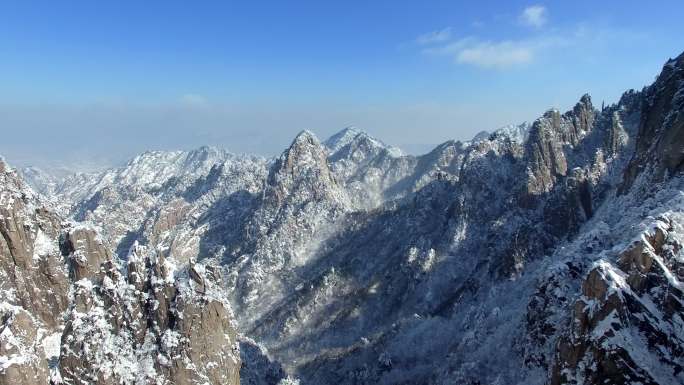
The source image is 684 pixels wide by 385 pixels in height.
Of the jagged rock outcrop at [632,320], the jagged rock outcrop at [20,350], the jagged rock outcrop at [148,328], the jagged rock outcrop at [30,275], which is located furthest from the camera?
the jagged rock outcrop at [148,328]

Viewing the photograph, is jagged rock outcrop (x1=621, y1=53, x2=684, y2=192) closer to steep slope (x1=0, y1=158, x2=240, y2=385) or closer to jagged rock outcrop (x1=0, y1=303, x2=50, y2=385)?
steep slope (x1=0, y1=158, x2=240, y2=385)

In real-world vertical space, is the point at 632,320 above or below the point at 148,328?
above

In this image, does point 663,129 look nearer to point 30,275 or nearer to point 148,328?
point 148,328

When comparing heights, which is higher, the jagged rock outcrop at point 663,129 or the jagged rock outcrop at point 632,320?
the jagged rock outcrop at point 663,129

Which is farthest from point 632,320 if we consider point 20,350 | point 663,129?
point 20,350

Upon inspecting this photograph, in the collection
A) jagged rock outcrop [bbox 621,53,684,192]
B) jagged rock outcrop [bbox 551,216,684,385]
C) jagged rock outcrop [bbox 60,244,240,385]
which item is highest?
jagged rock outcrop [bbox 621,53,684,192]

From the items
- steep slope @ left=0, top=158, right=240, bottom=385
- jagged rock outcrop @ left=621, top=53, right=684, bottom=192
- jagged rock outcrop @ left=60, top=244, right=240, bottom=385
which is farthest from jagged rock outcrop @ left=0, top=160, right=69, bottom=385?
jagged rock outcrop @ left=621, top=53, right=684, bottom=192

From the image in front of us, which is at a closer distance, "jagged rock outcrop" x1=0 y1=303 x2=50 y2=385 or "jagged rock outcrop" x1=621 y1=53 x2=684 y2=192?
"jagged rock outcrop" x1=0 y1=303 x2=50 y2=385

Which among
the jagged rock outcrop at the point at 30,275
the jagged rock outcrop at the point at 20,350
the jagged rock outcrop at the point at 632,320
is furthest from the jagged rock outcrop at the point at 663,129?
the jagged rock outcrop at the point at 30,275

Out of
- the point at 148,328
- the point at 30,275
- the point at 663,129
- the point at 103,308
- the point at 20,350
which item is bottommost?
the point at 148,328

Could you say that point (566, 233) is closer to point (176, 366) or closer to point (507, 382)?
point (507, 382)

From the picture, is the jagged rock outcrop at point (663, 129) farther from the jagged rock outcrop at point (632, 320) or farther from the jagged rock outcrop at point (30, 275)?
the jagged rock outcrop at point (30, 275)


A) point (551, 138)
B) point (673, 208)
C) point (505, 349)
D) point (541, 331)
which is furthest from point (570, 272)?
point (551, 138)
